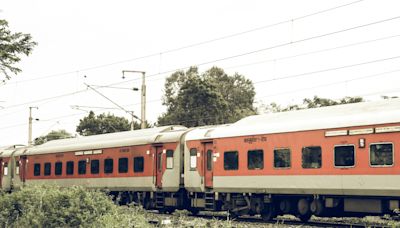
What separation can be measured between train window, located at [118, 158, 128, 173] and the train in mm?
48

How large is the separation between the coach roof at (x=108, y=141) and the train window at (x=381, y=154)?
37.9 feet

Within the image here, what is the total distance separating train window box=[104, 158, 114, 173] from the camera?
108 ft

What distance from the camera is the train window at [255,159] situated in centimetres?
2348

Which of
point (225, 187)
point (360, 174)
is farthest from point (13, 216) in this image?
point (360, 174)

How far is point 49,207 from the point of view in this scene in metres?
18.7

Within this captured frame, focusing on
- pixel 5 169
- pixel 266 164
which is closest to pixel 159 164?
pixel 266 164

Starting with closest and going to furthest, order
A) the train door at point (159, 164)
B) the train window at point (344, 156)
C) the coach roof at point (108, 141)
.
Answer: the train window at point (344, 156) < the train door at point (159, 164) < the coach roof at point (108, 141)

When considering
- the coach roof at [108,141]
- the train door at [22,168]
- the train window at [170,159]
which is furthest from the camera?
the train door at [22,168]

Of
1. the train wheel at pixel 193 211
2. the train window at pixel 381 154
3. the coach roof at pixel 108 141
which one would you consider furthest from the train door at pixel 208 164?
the train window at pixel 381 154

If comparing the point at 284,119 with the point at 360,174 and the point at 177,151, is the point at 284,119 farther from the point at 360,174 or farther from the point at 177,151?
the point at 177,151

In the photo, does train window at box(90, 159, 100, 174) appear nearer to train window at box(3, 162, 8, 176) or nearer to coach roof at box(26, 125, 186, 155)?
coach roof at box(26, 125, 186, 155)

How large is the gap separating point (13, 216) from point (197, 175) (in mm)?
8659

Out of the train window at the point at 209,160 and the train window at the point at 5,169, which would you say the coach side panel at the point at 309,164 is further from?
the train window at the point at 5,169

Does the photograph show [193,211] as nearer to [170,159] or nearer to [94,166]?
[170,159]
